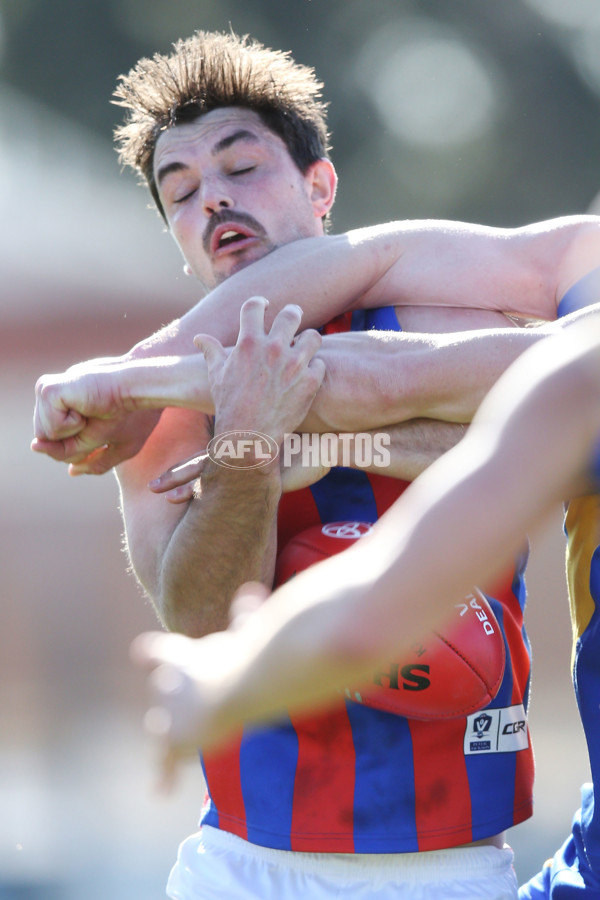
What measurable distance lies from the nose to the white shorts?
4.45ft

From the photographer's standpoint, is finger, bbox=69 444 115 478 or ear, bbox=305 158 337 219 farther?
ear, bbox=305 158 337 219

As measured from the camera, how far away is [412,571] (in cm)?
80

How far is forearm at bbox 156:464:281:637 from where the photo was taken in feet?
5.36

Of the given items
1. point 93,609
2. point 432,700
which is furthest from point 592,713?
point 93,609

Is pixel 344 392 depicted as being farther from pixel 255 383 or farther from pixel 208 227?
pixel 208 227

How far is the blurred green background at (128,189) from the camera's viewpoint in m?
7.16

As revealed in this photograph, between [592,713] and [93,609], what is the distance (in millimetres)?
6366

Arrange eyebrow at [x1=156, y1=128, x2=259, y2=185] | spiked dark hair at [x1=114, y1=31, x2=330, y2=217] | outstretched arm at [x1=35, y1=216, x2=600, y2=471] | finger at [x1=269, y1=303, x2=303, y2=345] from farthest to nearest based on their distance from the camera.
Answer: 1. spiked dark hair at [x1=114, y1=31, x2=330, y2=217]
2. eyebrow at [x1=156, y1=128, x2=259, y2=185]
3. outstretched arm at [x1=35, y1=216, x2=600, y2=471]
4. finger at [x1=269, y1=303, x2=303, y2=345]

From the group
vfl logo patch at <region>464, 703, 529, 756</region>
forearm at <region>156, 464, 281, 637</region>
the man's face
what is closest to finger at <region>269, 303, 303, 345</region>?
forearm at <region>156, 464, 281, 637</region>

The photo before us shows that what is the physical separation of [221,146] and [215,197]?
168 millimetres

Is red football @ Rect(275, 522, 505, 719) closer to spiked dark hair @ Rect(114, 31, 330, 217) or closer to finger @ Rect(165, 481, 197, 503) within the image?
finger @ Rect(165, 481, 197, 503)

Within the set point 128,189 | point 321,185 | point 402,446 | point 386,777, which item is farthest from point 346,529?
point 128,189

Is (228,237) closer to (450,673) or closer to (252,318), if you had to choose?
(252,318)

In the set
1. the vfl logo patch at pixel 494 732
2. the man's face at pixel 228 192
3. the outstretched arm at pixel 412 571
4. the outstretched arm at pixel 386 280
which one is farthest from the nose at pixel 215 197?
the outstretched arm at pixel 412 571
